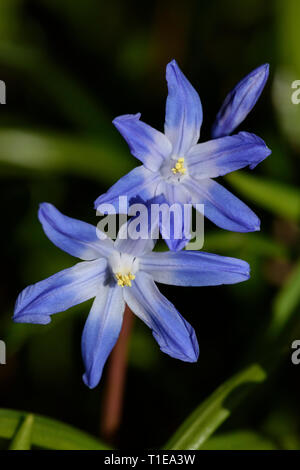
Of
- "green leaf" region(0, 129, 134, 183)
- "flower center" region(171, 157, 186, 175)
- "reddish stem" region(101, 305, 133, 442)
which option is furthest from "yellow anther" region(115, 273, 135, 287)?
"green leaf" region(0, 129, 134, 183)

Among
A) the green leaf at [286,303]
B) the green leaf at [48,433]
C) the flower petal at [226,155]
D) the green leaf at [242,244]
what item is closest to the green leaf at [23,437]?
the green leaf at [48,433]

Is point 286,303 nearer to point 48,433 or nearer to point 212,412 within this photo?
point 212,412

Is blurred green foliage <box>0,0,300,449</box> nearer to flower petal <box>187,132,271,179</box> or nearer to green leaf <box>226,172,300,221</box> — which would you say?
green leaf <box>226,172,300,221</box>

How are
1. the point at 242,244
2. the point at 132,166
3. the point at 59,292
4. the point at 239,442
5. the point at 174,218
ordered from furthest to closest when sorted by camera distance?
the point at 132,166, the point at 242,244, the point at 239,442, the point at 59,292, the point at 174,218

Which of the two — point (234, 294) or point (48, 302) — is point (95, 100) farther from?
point (48, 302)

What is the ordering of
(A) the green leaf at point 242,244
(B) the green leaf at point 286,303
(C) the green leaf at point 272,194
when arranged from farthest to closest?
(A) the green leaf at point 242,244
(C) the green leaf at point 272,194
(B) the green leaf at point 286,303

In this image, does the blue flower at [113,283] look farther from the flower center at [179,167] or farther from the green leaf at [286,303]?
the green leaf at [286,303]

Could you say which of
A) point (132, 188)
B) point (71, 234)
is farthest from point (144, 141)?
point (71, 234)
